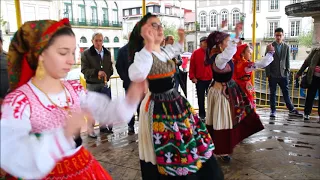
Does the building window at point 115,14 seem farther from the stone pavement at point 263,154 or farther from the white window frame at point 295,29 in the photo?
→ the white window frame at point 295,29

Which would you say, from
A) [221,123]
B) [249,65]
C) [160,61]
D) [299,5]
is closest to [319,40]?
[299,5]

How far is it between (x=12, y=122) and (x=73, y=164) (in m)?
0.41

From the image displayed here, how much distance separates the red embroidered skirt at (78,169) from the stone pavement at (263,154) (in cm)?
178

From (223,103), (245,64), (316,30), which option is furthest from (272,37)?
(223,103)

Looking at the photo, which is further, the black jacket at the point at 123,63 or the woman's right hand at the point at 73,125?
the black jacket at the point at 123,63

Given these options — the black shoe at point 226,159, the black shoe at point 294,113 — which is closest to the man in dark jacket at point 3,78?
the black shoe at point 226,159

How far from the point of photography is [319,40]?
6270 millimetres

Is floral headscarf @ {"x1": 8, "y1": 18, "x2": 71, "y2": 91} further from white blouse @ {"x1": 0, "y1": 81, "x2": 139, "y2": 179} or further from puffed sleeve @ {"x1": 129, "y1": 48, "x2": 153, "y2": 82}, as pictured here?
puffed sleeve @ {"x1": 129, "y1": 48, "x2": 153, "y2": 82}

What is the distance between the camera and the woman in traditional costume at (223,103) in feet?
12.0

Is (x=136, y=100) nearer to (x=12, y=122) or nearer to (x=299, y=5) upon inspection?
(x=12, y=122)

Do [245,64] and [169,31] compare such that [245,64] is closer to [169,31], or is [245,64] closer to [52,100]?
[52,100]

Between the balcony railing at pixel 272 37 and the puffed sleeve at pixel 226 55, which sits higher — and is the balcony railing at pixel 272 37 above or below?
above

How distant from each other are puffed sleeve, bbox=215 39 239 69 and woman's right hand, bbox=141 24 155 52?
1.21 meters

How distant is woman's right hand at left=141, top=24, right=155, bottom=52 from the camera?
232 centimetres
